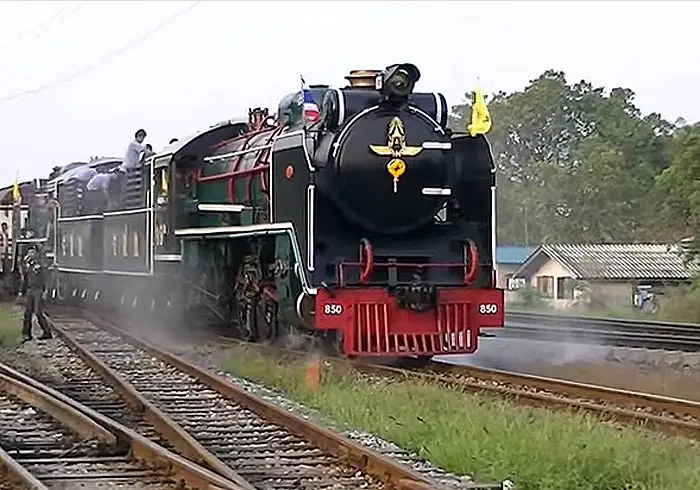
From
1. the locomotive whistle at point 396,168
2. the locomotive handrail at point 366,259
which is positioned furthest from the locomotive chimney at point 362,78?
the locomotive handrail at point 366,259

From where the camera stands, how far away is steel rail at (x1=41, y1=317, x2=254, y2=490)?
745 cm

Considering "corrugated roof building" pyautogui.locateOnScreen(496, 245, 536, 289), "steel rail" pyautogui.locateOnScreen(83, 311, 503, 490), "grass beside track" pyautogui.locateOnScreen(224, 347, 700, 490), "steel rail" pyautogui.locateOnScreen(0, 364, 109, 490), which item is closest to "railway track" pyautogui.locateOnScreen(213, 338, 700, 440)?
"grass beside track" pyautogui.locateOnScreen(224, 347, 700, 490)

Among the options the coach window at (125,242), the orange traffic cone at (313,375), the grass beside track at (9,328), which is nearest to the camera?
the orange traffic cone at (313,375)

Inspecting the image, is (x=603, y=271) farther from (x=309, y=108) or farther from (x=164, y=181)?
(x=309, y=108)

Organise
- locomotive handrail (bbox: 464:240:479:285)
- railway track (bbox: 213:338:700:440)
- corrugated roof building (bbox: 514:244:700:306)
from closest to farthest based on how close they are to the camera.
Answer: railway track (bbox: 213:338:700:440) → locomotive handrail (bbox: 464:240:479:285) → corrugated roof building (bbox: 514:244:700:306)

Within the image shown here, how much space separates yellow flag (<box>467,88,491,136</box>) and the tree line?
2646cm

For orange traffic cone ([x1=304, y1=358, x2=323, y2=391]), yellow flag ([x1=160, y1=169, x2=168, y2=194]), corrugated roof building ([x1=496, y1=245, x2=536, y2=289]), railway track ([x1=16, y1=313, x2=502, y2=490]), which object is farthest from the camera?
corrugated roof building ([x1=496, y1=245, x2=536, y2=289])

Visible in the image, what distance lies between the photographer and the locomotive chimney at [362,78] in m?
13.5

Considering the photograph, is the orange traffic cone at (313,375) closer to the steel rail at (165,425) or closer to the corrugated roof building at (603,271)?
the steel rail at (165,425)

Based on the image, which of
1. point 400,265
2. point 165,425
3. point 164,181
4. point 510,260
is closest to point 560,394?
point 400,265

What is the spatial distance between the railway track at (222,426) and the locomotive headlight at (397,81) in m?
3.64

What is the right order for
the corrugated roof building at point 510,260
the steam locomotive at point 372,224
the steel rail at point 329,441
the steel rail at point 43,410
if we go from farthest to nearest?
the corrugated roof building at point 510,260 < the steam locomotive at point 372,224 < the steel rail at point 43,410 < the steel rail at point 329,441

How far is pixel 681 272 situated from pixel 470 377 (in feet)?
106

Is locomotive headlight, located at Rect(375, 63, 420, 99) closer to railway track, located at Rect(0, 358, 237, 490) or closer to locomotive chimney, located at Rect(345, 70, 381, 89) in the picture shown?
locomotive chimney, located at Rect(345, 70, 381, 89)
